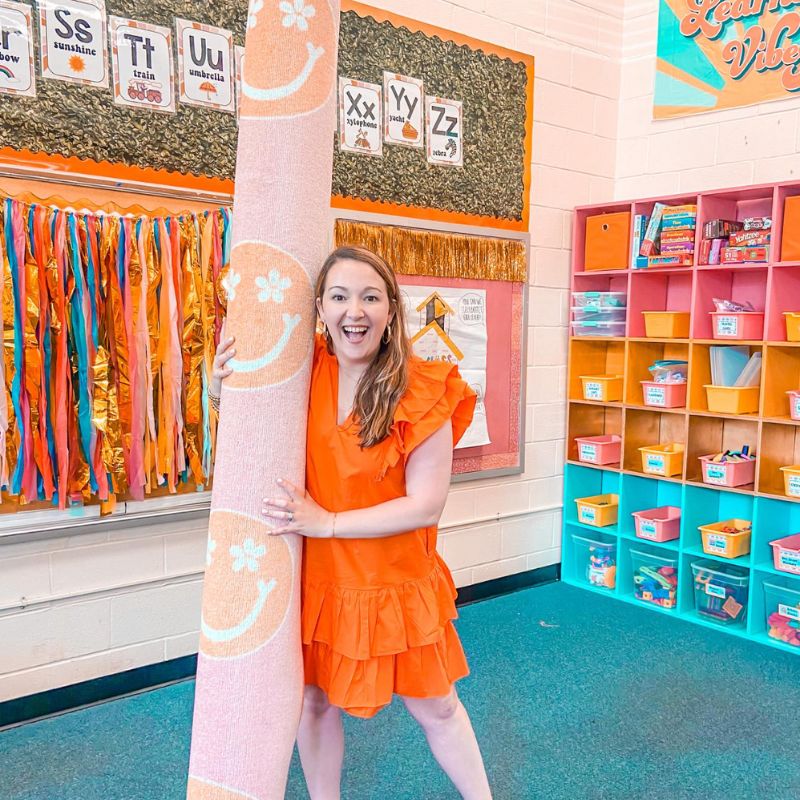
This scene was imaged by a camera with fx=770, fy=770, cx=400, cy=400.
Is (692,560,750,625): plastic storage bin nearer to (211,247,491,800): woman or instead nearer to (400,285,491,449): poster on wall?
(400,285,491,449): poster on wall

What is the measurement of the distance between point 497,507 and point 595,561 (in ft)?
1.89

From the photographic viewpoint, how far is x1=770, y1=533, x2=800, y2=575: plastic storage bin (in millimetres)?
2969

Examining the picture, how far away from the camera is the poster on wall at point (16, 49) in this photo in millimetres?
2150

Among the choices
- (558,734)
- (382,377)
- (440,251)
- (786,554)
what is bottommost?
(558,734)

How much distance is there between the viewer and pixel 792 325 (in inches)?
117

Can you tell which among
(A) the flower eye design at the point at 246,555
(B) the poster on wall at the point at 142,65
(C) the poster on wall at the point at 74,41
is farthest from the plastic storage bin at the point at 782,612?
(C) the poster on wall at the point at 74,41

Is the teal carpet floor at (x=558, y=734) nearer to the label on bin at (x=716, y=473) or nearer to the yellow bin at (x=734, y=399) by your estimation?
the label on bin at (x=716, y=473)

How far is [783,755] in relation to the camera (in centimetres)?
227

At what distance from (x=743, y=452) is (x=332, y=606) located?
2.36m

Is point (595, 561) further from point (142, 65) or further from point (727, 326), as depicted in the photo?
point (142, 65)

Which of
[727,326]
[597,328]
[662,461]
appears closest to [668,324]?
[727,326]

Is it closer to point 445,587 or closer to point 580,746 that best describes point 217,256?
point 445,587

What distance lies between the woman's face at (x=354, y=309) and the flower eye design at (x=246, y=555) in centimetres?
39

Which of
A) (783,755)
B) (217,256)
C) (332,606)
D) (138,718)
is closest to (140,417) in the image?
(217,256)
